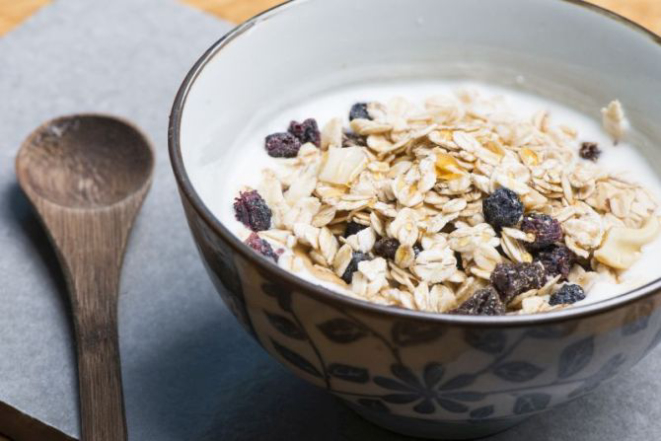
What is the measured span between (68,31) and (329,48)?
54cm

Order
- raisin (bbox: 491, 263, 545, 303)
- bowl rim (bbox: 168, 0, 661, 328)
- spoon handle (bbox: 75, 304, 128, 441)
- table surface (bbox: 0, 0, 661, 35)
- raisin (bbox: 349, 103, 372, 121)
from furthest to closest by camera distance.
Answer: table surface (bbox: 0, 0, 661, 35) < raisin (bbox: 349, 103, 372, 121) < spoon handle (bbox: 75, 304, 128, 441) < raisin (bbox: 491, 263, 545, 303) < bowl rim (bbox: 168, 0, 661, 328)

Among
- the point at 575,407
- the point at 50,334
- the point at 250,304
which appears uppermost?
the point at 250,304

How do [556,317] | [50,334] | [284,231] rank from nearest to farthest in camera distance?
[556,317]
[284,231]
[50,334]

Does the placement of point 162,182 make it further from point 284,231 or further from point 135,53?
point 284,231

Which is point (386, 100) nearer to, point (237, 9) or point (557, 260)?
point (557, 260)

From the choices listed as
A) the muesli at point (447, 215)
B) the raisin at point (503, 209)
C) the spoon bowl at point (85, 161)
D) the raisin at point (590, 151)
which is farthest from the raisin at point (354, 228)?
the spoon bowl at point (85, 161)

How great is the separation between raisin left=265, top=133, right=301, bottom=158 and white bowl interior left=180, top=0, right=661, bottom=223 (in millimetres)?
34

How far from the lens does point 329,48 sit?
96cm

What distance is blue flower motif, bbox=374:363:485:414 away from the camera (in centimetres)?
64

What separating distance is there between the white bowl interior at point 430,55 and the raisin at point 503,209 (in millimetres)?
203

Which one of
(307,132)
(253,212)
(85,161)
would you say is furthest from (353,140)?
(85,161)

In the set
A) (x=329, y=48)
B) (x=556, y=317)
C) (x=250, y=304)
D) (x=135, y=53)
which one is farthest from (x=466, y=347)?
(x=135, y=53)

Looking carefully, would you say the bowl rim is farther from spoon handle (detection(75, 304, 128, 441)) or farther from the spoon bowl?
the spoon bowl

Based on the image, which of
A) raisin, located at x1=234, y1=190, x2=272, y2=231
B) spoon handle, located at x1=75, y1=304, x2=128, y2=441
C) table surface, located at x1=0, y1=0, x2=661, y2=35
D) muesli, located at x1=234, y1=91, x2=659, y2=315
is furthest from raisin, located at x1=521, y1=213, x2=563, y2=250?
table surface, located at x1=0, y1=0, x2=661, y2=35
